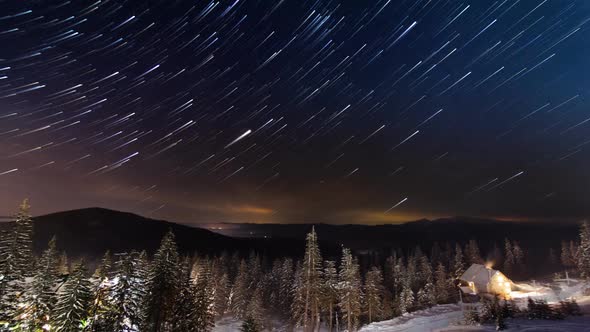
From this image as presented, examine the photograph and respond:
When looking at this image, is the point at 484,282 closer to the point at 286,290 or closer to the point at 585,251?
the point at 585,251

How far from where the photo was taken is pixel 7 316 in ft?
89.0

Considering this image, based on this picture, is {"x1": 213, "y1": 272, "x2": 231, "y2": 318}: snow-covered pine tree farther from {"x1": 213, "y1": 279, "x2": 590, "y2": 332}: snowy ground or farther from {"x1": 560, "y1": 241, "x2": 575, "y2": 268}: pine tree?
{"x1": 560, "y1": 241, "x2": 575, "y2": 268}: pine tree

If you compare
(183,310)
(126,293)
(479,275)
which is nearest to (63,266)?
(183,310)

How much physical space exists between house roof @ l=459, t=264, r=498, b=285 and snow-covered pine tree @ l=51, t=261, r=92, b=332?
61224mm

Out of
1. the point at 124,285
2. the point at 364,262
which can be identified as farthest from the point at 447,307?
the point at 364,262

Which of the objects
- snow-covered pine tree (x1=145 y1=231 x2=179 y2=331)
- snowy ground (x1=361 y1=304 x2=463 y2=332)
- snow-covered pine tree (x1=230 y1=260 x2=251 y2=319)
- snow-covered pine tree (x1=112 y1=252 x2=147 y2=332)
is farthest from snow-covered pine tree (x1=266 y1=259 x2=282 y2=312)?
snow-covered pine tree (x1=112 y1=252 x2=147 y2=332)

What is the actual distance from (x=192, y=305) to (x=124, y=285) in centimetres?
815

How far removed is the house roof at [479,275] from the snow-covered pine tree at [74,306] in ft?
201

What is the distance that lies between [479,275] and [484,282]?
2043 millimetres

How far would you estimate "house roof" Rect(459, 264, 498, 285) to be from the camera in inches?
2484

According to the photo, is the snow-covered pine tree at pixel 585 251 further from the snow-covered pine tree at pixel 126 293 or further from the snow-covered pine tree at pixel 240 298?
the snow-covered pine tree at pixel 126 293

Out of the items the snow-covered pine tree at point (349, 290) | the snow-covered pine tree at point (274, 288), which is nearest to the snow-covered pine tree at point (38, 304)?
the snow-covered pine tree at point (349, 290)

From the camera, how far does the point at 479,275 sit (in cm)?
6481

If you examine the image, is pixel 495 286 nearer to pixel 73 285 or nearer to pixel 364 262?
pixel 73 285
